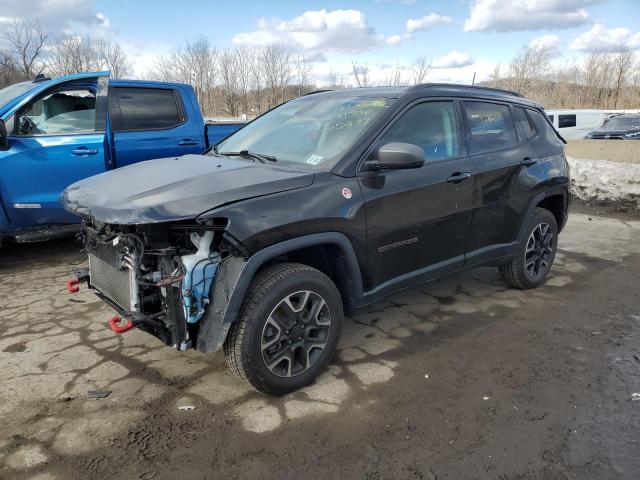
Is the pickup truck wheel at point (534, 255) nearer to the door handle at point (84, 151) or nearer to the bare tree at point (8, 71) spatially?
the door handle at point (84, 151)

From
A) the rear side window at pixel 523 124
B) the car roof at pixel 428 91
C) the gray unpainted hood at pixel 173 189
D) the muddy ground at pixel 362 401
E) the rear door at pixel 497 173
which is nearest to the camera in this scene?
the muddy ground at pixel 362 401

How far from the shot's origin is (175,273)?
8.96 feet

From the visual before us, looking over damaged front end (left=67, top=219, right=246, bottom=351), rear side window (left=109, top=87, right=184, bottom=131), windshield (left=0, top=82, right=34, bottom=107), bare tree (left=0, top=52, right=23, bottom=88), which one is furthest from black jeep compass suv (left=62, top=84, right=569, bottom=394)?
bare tree (left=0, top=52, right=23, bottom=88)

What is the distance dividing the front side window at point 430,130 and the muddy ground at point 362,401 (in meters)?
1.44

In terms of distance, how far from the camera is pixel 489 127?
425 cm

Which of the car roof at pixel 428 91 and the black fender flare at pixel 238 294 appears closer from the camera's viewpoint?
the black fender flare at pixel 238 294

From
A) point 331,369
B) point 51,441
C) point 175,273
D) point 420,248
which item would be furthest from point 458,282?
point 51,441

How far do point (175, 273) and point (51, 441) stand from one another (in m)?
1.09

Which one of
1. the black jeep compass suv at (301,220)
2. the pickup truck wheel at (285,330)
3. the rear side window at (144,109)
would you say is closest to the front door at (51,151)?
the rear side window at (144,109)

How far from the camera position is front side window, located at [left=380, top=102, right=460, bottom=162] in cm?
354

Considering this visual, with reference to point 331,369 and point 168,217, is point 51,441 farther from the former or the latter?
point 331,369

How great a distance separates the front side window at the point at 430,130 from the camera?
3.54m

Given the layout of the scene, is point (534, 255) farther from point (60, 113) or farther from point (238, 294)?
point (60, 113)

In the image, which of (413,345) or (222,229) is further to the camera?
(413,345)
